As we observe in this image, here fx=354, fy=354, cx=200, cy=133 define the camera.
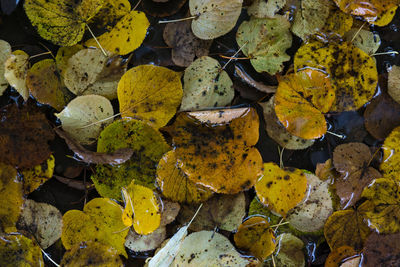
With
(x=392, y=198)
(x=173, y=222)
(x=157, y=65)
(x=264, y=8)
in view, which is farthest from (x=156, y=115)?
(x=392, y=198)

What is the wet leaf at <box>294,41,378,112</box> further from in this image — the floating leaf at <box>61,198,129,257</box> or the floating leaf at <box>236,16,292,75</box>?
the floating leaf at <box>61,198,129,257</box>

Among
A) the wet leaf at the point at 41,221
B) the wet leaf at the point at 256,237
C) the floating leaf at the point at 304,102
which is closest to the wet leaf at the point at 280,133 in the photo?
the floating leaf at the point at 304,102

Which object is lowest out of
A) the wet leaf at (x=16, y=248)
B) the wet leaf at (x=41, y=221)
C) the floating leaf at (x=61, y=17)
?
the wet leaf at (x=16, y=248)

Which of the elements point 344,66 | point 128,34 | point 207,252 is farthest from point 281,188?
point 128,34

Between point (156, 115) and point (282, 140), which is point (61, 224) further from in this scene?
point (282, 140)

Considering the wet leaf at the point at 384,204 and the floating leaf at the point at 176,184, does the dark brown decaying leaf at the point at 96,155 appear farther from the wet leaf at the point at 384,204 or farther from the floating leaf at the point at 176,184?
the wet leaf at the point at 384,204
